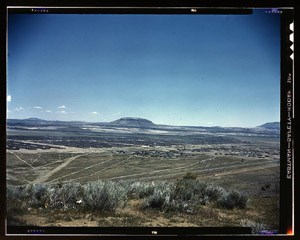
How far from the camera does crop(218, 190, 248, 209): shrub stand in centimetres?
204

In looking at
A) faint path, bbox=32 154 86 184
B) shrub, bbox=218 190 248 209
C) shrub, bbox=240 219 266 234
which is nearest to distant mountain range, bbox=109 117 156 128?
faint path, bbox=32 154 86 184

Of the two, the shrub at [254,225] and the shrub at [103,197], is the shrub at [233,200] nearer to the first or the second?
the shrub at [254,225]

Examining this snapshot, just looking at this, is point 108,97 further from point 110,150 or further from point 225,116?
point 225,116

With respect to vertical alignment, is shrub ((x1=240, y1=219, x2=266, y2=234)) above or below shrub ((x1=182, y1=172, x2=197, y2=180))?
below

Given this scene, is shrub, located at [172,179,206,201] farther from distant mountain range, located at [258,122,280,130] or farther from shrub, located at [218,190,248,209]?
distant mountain range, located at [258,122,280,130]

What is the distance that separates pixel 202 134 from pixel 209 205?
337 mm

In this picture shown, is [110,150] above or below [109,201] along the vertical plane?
above

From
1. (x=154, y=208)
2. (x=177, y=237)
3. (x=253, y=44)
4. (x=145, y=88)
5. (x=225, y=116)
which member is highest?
(x=253, y=44)

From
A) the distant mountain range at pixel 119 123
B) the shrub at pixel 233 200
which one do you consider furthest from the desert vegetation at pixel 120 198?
the distant mountain range at pixel 119 123

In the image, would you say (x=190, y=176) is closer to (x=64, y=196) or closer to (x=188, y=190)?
(x=188, y=190)

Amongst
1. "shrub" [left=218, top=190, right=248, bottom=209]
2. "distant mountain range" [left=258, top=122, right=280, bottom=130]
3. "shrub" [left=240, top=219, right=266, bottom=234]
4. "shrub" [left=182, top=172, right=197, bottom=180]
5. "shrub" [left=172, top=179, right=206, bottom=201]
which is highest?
"distant mountain range" [left=258, top=122, right=280, bottom=130]

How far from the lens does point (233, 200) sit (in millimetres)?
2041
